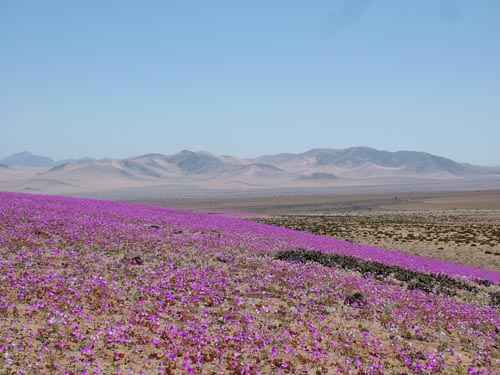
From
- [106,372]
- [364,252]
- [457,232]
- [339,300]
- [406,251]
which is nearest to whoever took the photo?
[106,372]

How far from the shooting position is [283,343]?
10031 millimetres

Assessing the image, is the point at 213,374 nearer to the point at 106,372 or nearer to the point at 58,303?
the point at 106,372

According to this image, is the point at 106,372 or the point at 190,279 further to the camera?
the point at 190,279

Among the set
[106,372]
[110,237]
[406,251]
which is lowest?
[406,251]

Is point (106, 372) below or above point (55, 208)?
below

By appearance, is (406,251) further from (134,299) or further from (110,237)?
(134,299)

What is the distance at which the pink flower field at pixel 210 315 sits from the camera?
29.2ft

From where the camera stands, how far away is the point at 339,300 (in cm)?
1373

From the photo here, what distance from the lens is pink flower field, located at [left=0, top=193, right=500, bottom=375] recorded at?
350 inches

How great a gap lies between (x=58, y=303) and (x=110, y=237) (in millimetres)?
8643

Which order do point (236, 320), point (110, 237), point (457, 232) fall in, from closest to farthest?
point (236, 320)
point (110, 237)
point (457, 232)

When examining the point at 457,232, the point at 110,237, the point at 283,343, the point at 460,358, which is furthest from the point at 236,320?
the point at 457,232

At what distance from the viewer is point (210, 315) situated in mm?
11242

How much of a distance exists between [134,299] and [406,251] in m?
29.7
